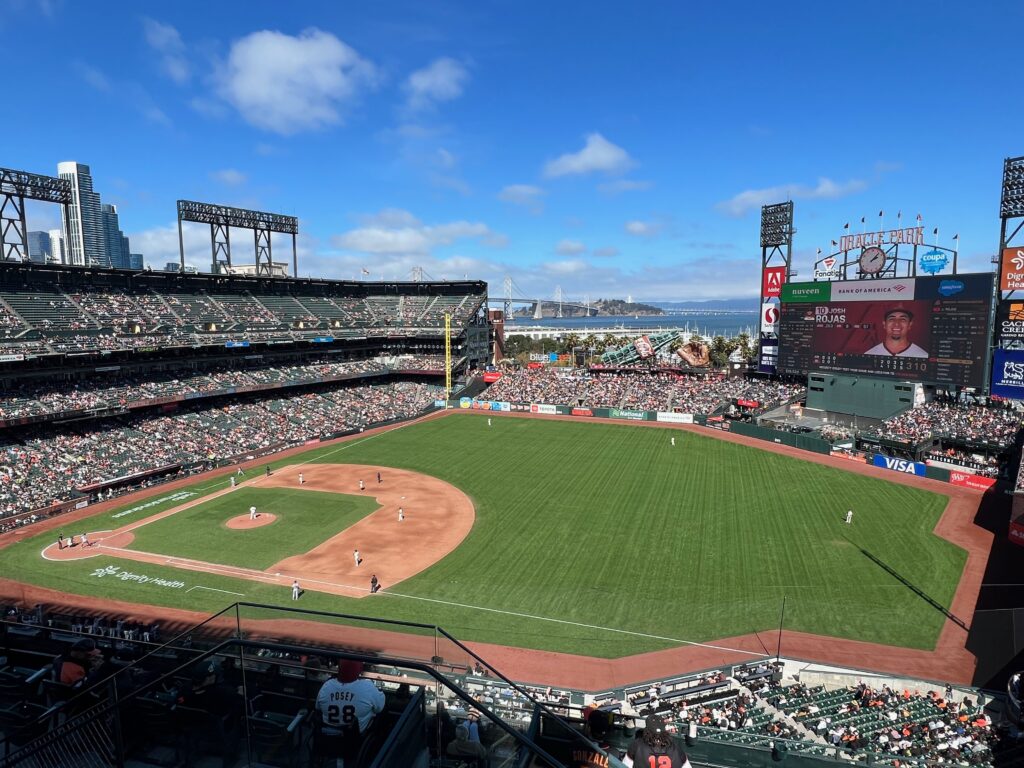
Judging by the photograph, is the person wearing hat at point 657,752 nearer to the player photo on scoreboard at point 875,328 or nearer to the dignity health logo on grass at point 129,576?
the dignity health logo on grass at point 129,576

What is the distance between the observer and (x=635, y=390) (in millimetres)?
64250

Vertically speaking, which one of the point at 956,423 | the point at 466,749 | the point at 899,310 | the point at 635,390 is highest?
the point at 899,310

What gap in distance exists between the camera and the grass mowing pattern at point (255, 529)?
28438 millimetres

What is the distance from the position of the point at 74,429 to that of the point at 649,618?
4145 centimetres

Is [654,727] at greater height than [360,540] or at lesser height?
greater

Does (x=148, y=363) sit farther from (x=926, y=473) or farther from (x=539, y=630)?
(x=926, y=473)

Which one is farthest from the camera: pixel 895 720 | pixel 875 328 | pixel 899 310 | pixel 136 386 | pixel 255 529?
pixel 136 386

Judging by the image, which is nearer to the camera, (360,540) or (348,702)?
(348,702)

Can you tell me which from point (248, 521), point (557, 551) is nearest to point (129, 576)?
point (248, 521)

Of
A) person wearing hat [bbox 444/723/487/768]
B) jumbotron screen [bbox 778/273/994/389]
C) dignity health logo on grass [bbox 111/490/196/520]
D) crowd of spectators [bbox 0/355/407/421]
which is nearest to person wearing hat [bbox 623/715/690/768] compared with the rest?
person wearing hat [bbox 444/723/487/768]

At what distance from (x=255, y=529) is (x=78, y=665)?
25.9 m

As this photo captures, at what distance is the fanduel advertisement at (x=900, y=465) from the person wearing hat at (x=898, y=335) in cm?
912

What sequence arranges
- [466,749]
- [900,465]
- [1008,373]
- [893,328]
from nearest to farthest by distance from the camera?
1. [466,749]
2. [1008,373]
3. [900,465]
4. [893,328]

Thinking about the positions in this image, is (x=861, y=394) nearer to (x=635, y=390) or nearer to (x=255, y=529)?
(x=635, y=390)
